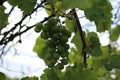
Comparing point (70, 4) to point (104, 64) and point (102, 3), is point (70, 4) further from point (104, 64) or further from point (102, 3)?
point (104, 64)

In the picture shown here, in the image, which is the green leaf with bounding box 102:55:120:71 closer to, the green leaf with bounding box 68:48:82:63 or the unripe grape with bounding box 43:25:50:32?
the green leaf with bounding box 68:48:82:63

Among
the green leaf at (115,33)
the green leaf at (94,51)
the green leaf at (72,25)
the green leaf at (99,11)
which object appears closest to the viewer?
the green leaf at (99,11)

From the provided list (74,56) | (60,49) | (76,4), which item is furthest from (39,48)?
(76,4)

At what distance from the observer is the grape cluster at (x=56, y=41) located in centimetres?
123

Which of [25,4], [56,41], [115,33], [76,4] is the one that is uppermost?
[115,33]

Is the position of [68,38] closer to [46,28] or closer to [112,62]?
[46,28]

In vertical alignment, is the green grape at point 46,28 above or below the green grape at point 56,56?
above

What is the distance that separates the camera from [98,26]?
142 centimetres

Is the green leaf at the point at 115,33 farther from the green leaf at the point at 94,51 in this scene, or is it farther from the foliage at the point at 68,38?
the green leaf at the point at 94,51

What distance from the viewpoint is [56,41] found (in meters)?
1.24

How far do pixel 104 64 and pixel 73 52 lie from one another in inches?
5.4

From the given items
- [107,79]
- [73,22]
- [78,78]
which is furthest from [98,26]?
[107,79]

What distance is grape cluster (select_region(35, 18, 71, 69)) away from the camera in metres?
1.23


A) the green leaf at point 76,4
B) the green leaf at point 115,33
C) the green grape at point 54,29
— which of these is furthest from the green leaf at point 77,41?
the green leaf at point 115,33
